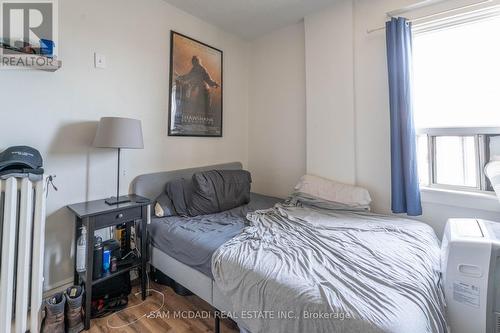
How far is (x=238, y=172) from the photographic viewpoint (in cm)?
254

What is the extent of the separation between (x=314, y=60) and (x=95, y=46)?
2005 millimetres

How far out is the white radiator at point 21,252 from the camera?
48.3 inches

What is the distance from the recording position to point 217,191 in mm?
2221

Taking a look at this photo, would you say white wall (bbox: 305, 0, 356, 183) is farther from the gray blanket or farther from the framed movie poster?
the framed movie poster

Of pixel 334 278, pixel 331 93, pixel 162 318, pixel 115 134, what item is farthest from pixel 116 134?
pixel 331 93

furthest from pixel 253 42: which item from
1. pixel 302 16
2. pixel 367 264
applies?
pixel 367 264

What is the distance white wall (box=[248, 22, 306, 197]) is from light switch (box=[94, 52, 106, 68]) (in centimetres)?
180

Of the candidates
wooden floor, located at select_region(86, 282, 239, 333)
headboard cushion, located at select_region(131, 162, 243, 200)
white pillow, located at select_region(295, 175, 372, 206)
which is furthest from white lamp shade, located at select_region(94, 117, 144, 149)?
white pillow, located at select_region(295, 175, 372, 206)

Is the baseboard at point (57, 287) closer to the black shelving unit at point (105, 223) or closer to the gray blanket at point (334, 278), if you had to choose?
the black shelving unit at point (105, 223)

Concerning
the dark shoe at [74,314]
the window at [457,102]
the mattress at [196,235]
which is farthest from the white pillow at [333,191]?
the dark shoe at [74,314]

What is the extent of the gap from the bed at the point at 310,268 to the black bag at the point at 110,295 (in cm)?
29

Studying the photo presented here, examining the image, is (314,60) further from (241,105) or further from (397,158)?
(397,158)

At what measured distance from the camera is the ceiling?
227 centimetres

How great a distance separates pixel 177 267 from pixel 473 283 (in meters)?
1.63
